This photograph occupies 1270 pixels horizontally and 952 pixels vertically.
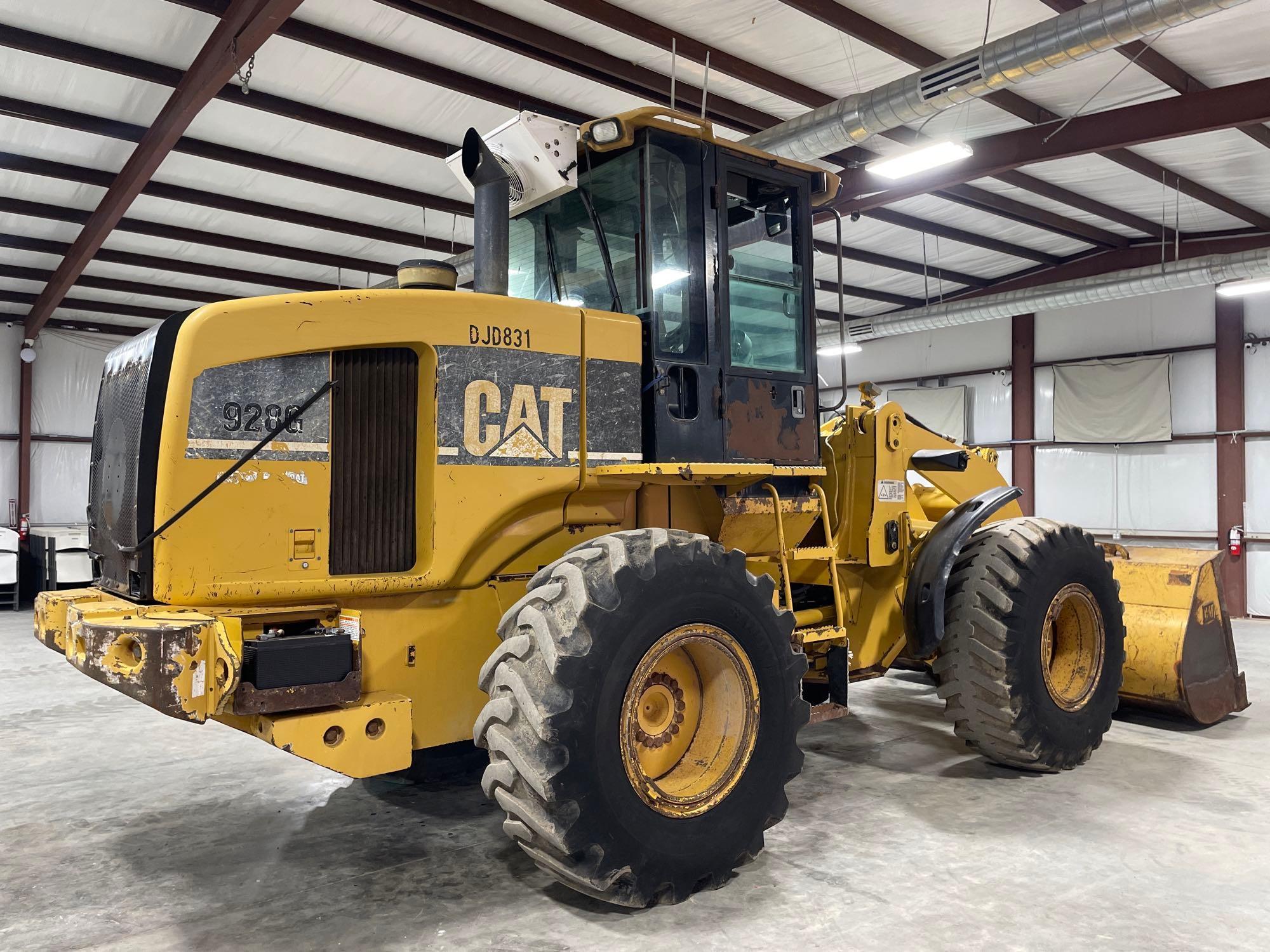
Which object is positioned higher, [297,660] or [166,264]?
[166,264]

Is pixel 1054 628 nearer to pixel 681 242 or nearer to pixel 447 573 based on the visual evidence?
pixel 681 242

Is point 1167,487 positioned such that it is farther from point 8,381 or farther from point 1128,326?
point 8,381

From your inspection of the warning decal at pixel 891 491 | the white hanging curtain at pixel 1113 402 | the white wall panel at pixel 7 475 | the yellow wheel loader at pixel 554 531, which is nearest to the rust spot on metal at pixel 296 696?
the yellow wheel loader at pixel 554 531

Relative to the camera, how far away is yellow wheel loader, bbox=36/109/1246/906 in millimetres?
3238

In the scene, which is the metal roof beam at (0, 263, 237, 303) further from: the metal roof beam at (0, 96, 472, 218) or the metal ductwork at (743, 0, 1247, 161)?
the metal ductwork at (743, 0, 1247, 161)

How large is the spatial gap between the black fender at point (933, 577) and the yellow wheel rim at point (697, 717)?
1721 mm

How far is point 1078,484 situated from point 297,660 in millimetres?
15822

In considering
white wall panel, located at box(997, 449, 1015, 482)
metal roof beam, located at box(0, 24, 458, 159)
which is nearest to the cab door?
metal roof beam, located at box(0, 24, 458, 159)

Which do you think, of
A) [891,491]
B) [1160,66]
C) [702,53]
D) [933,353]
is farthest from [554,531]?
[933,353]

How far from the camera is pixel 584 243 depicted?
4.62m

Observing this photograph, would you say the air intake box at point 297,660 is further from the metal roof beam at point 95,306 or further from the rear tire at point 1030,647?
the metal roof beam at point 95,306

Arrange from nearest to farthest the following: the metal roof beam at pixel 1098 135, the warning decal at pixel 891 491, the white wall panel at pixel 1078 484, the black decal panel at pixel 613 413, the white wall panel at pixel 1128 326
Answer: the black decal panel at pixel 613 413, the warning decal at pixel 891 491, the metal roof beam at pixel 1098 135, the white wall panel at pixel 1128 326, the white wall panel at pixel 1078 484

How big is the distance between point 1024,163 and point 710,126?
22.7 feet

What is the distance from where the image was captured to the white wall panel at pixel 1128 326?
1486cm
